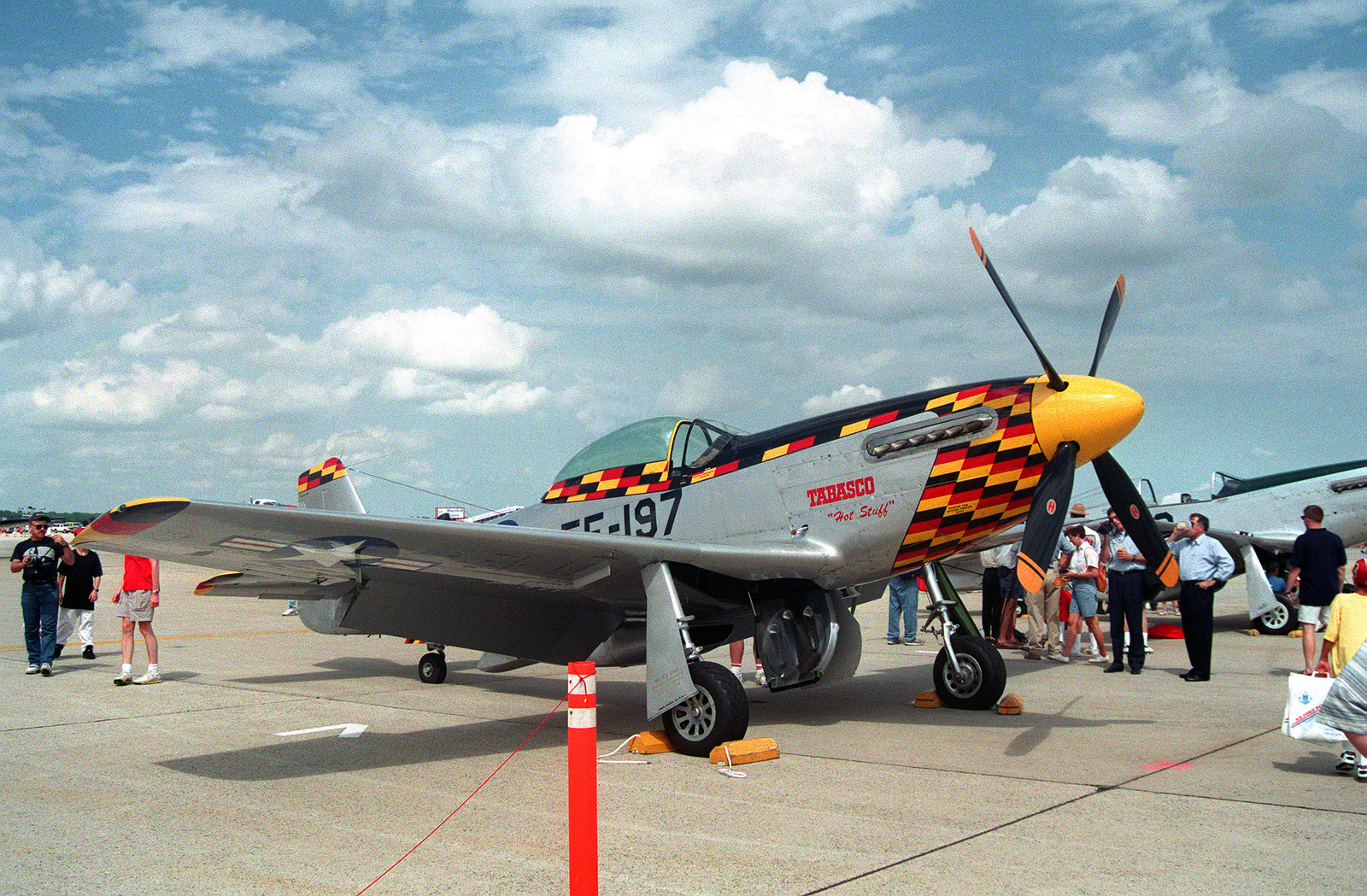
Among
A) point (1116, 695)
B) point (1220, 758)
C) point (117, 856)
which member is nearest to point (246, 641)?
point (117, 856)

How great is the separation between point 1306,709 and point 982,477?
217 centimetres

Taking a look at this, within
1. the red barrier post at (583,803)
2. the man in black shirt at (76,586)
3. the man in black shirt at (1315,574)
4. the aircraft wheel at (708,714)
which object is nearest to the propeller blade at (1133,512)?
the man in black shirt at (1315,574)

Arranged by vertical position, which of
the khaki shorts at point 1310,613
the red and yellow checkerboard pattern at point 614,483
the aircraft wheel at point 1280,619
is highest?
the red and yellow checkerboard pattern at point 614,483

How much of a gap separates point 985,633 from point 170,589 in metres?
23.0

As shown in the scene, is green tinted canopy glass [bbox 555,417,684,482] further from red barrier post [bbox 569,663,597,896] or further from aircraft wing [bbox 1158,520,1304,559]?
aircraft wing [bbox 1158,520,1304,559]

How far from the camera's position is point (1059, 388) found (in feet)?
20.0

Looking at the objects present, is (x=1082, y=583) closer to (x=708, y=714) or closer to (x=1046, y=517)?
(x=1046, y=517)

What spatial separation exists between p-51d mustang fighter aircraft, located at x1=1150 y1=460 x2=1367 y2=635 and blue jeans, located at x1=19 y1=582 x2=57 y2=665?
1490 centimetres

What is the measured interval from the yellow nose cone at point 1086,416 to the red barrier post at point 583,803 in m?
4.11

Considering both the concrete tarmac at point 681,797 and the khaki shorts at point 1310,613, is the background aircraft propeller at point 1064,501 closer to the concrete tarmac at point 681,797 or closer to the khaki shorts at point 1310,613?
the concrete tarmac at point 681,797

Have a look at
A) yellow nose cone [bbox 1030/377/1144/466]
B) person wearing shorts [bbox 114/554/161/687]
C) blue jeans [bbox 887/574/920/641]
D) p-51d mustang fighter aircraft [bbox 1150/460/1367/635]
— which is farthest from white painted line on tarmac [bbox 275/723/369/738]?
p-51d mustang fighter aircraft [bbox 1150/460/1367/635]

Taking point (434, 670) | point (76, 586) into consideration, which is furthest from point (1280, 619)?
point (76, 586)

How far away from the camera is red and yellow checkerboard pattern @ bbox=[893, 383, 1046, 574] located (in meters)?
6.11

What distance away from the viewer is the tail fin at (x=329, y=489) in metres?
10.1
